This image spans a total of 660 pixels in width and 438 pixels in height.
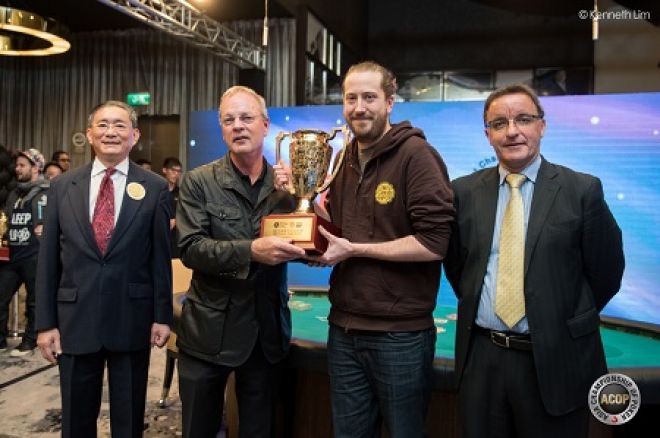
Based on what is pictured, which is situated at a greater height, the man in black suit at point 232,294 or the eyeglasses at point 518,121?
the eyeglasses at point 518,121

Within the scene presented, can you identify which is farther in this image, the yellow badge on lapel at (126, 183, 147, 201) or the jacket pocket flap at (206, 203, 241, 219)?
the yellow badge on lapel at (126, 183, 147, 201)

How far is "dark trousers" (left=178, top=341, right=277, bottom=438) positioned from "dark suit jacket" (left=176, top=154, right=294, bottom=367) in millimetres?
50

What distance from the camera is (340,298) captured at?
5.47ft

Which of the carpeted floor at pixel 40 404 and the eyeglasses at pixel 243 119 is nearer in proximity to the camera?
the eyeglasses at pixel 243 119

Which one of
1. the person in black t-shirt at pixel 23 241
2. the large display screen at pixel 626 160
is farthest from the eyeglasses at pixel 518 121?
the person in black t-shirt at pixel 23 241

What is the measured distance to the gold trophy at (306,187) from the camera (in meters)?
1.65

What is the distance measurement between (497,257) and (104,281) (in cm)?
134

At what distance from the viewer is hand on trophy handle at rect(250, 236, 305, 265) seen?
1.64 metres

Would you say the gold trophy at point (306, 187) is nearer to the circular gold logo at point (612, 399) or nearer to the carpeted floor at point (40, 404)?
the circular gold logo at point (612, 399)

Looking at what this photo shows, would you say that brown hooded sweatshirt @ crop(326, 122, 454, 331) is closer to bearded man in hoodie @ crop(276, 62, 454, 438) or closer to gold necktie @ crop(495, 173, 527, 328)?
bearded man in hoodie @ crop(276, 62, 454, 438)

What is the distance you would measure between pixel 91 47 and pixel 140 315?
8.39 m

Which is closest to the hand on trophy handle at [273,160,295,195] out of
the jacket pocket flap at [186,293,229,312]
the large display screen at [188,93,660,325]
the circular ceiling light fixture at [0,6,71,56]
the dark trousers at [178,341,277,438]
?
the jacket pocket flap at [186,293,229,312]

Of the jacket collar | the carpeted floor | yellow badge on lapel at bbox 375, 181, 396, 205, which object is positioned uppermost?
the jacket collar

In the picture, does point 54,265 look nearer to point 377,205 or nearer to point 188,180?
point 188,180
